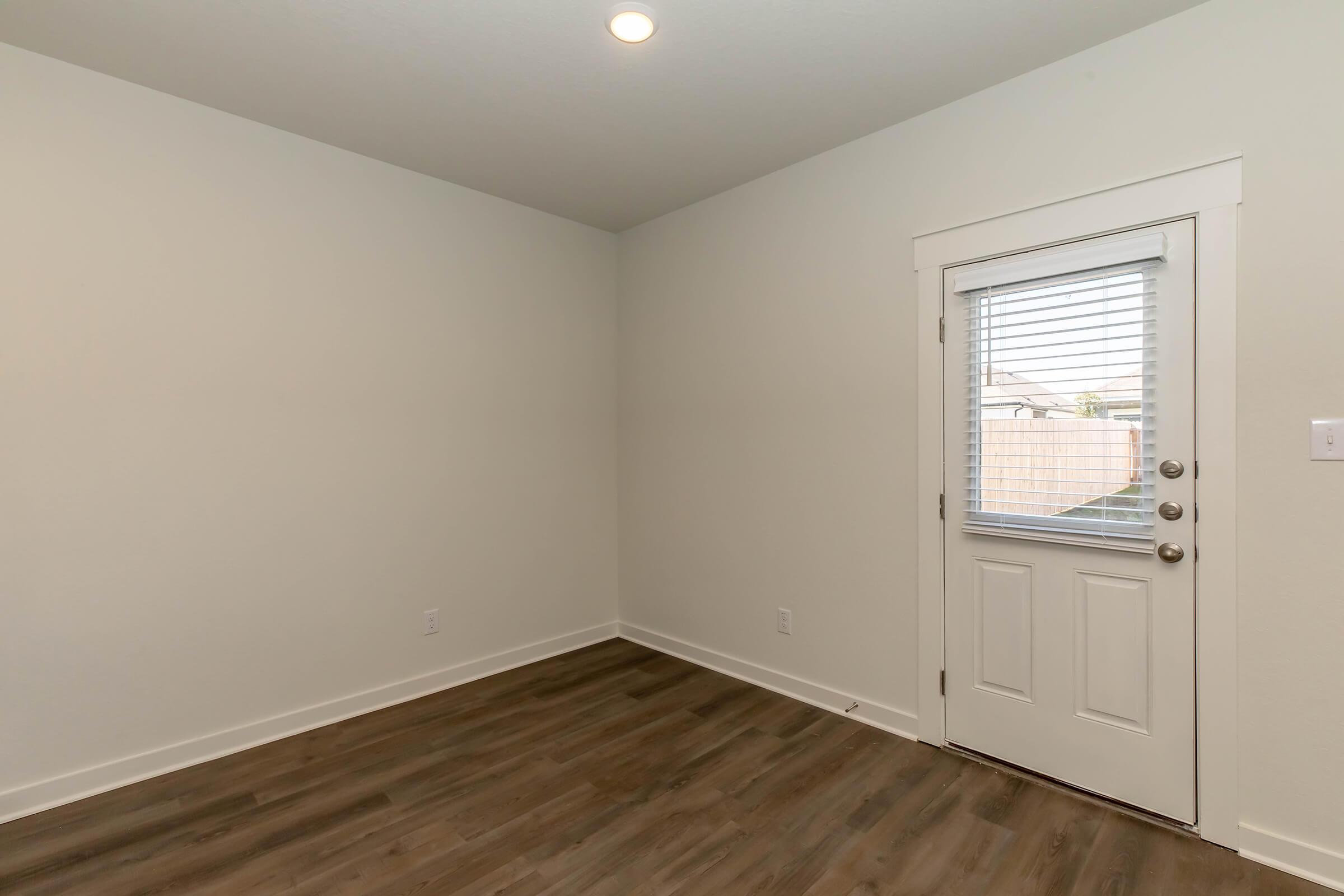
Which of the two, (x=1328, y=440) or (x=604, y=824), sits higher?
(x=1328, y=440)

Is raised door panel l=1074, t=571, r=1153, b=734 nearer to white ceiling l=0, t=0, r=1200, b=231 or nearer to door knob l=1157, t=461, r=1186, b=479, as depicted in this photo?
door knob l=1157, t=461, r=1186, b=479

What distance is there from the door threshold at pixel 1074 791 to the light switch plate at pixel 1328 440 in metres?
1.25

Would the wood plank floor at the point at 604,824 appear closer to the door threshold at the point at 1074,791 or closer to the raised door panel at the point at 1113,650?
the door threshold at the point at 1074,791

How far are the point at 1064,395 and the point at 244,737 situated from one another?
3619 millimetres

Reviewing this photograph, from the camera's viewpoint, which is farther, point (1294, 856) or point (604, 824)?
point (604, 824)

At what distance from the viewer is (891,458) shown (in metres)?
3.00

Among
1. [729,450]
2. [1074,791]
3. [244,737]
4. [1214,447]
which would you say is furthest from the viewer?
[729,450]

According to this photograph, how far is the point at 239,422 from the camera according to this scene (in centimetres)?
289

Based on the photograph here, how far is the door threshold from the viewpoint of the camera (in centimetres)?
222

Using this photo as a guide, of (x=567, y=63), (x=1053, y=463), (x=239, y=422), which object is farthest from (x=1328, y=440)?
(x=239, y=422)

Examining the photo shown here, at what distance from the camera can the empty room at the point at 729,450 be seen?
Answer: 2082mm

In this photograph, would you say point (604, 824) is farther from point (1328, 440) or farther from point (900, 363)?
point (1328, 440)

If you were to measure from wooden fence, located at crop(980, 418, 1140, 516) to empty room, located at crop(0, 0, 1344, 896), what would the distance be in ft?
0.05

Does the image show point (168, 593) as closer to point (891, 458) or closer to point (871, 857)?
point (871, 857)
